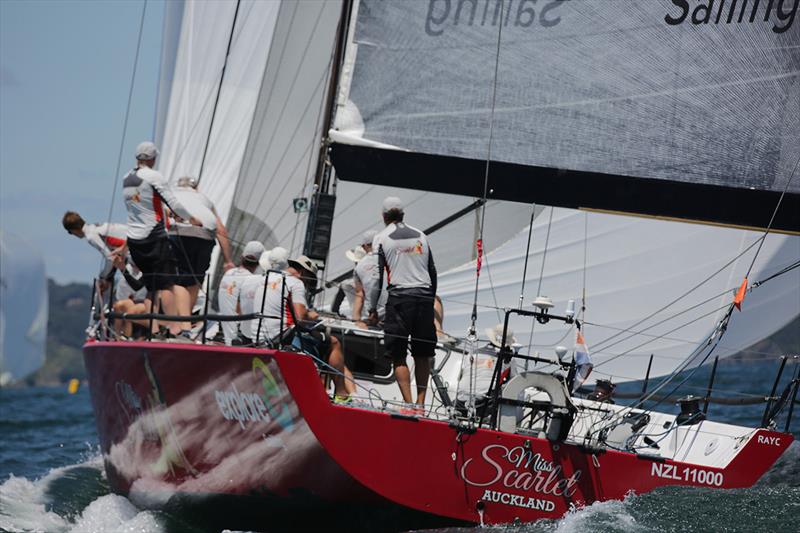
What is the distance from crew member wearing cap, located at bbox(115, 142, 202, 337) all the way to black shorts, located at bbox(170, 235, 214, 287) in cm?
9

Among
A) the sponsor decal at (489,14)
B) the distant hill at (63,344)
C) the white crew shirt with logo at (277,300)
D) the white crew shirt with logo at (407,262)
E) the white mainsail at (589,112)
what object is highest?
the sponsor decal at (489,14)

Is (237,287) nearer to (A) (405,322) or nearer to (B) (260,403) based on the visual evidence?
(A) (405,322)

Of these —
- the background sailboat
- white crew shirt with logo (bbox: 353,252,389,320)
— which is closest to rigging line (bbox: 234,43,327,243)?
the background sailboat

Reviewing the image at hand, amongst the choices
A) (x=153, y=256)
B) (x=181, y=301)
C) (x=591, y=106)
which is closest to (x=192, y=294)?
(x=181, y=301)

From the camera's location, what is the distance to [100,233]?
28.2ft

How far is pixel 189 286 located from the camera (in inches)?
329

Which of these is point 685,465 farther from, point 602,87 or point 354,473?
point 602,87

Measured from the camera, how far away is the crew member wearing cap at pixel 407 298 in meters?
6.95

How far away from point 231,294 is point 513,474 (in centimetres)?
219

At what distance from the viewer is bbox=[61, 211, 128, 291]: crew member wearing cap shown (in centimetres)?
844

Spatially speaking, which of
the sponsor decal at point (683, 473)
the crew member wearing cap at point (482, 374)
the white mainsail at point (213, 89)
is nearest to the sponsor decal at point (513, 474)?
the crew member wearing cap at point (482, 374)

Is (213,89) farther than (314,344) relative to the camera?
Yes

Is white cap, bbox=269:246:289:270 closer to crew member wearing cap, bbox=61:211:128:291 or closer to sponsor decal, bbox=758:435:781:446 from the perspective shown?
crew member wearing cap, bbox=61:211:128:291

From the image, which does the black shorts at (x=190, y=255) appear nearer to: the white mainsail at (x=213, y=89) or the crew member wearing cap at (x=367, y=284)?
the crew member wearing cap at (x=367, y=284)
